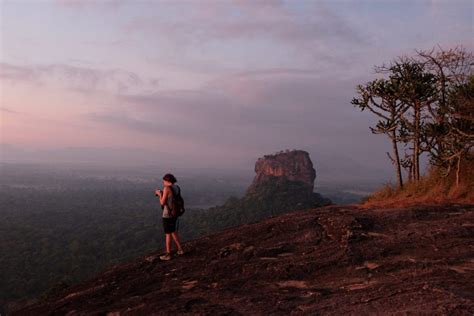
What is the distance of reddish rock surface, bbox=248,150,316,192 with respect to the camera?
5300 inches

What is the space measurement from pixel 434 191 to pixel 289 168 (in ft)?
407

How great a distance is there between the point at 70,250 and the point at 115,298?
261ft

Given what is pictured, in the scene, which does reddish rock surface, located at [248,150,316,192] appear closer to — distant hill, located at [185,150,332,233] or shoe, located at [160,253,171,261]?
distant hill, located at [185,150,332,233]

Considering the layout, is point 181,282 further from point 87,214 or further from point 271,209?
point 87,214

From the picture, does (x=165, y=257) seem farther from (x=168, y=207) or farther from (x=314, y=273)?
(x=314, y=273)

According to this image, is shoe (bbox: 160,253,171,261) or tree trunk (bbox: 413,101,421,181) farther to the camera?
tree trunk (bbox: 413,101,421,181)

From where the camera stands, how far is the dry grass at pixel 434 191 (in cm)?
1198

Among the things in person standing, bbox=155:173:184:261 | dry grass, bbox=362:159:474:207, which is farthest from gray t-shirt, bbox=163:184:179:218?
dry grass, bbox=362:159:474:207

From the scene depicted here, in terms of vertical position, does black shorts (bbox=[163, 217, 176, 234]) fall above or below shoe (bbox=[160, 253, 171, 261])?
above

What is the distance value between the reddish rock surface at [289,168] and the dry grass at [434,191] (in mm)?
117397

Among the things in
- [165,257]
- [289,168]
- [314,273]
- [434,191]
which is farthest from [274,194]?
[314,273]

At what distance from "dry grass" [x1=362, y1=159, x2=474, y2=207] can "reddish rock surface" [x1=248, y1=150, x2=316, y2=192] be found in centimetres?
11740

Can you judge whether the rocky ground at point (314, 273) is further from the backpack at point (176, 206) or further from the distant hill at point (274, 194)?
the distant hill at point (274, 194)

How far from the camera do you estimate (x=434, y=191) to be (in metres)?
13.0
